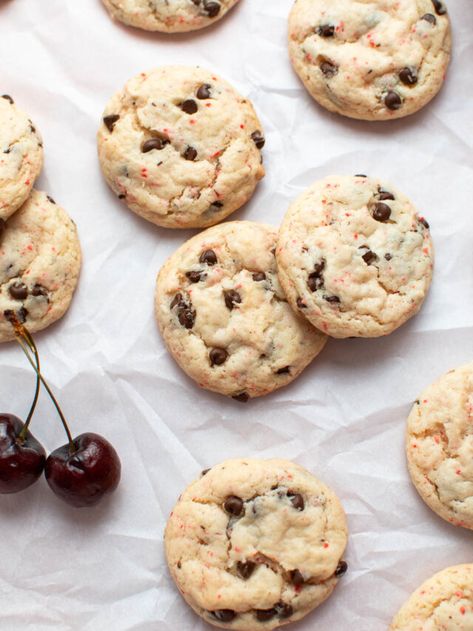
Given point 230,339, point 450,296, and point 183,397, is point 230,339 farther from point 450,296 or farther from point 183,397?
point 450,296

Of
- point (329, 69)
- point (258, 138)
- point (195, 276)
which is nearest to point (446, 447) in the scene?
point (195, 276)

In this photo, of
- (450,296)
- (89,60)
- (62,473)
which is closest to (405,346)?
(450,296)

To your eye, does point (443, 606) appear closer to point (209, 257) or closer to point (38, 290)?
point (209, 257)

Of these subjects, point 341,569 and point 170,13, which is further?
point 170,13

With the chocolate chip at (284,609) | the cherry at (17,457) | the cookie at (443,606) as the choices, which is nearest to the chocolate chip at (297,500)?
the chocolate chip at (284,609)

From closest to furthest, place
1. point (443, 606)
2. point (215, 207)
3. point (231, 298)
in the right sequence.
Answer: point (443, 606), point (231, 298), point (215, 207)

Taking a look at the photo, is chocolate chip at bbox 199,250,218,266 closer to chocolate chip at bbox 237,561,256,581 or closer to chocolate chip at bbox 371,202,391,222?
chocolate chip at bbox 371,202,391,222
